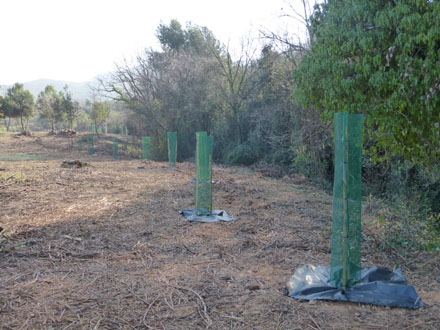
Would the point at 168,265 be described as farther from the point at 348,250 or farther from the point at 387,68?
the point at 387,68

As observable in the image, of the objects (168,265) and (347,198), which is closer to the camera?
(347,198)

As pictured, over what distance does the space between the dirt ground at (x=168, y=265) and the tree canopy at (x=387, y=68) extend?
1.52 m

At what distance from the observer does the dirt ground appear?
2664mm

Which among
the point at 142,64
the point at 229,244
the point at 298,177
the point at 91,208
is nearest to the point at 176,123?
the point at 142,64

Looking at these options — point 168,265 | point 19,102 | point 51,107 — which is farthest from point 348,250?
point 19,102

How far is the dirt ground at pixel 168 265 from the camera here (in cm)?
266

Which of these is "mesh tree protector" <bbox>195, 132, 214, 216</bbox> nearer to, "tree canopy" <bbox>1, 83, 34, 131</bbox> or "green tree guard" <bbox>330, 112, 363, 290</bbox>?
"green tree guard" <bbox>330, 112, 363, 290</bbox>

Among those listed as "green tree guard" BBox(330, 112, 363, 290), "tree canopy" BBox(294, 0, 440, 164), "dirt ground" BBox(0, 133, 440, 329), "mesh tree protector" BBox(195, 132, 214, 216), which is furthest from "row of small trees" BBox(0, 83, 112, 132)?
"green tree guard" BBox(330, 112, 363, 290)

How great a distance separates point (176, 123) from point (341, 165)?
58.1 ft

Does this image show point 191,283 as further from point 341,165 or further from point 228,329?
point 341,165

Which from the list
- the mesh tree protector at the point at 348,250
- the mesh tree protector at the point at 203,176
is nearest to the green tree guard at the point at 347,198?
the mesh tree protector at the point at 348,250

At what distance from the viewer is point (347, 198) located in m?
2.96

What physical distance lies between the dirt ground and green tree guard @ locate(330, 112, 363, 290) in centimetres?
33

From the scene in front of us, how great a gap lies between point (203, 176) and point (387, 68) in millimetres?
3473
